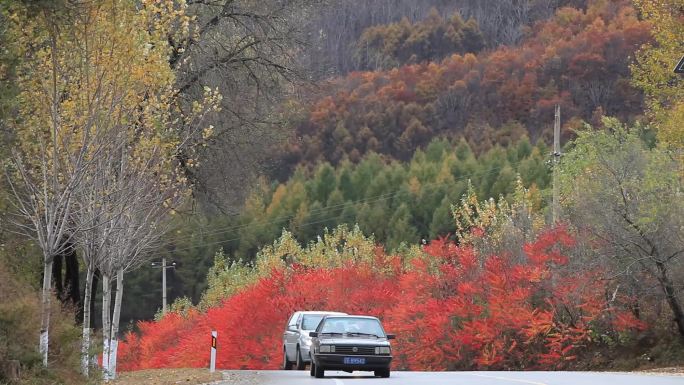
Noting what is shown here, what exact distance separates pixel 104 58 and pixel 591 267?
19.4 meters

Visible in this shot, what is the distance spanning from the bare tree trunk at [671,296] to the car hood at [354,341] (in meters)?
11.1

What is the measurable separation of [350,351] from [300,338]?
6.36 metres

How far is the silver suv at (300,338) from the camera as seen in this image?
30.8m

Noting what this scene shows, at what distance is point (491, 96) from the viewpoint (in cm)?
15075

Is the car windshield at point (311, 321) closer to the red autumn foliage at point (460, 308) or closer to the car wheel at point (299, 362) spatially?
the car wheel at point (299, 362)

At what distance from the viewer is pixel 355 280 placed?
160 feet

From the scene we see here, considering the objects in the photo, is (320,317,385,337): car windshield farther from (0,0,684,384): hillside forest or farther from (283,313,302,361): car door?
(283,313,302,361): car door

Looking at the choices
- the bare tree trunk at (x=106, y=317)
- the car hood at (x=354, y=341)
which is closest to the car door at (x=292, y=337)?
the car hood at (x=354, y=341)

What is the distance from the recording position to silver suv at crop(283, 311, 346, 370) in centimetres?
3080

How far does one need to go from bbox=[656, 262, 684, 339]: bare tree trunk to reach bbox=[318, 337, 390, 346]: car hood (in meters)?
11.1

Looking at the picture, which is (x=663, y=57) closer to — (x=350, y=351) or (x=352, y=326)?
(x=352, y=326)

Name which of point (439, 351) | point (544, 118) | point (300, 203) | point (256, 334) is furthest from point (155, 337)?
point (544, 118)

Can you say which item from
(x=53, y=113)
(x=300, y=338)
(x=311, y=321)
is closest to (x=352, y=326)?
(x=300, y=338)

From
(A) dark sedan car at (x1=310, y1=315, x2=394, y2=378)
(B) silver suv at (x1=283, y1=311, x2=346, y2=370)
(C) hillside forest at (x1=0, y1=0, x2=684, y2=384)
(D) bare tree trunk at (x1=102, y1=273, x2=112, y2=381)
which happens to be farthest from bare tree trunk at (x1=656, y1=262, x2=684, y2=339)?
(D) bare tree trunk at (x1=102, y1=273, x2=112, y2=381)
